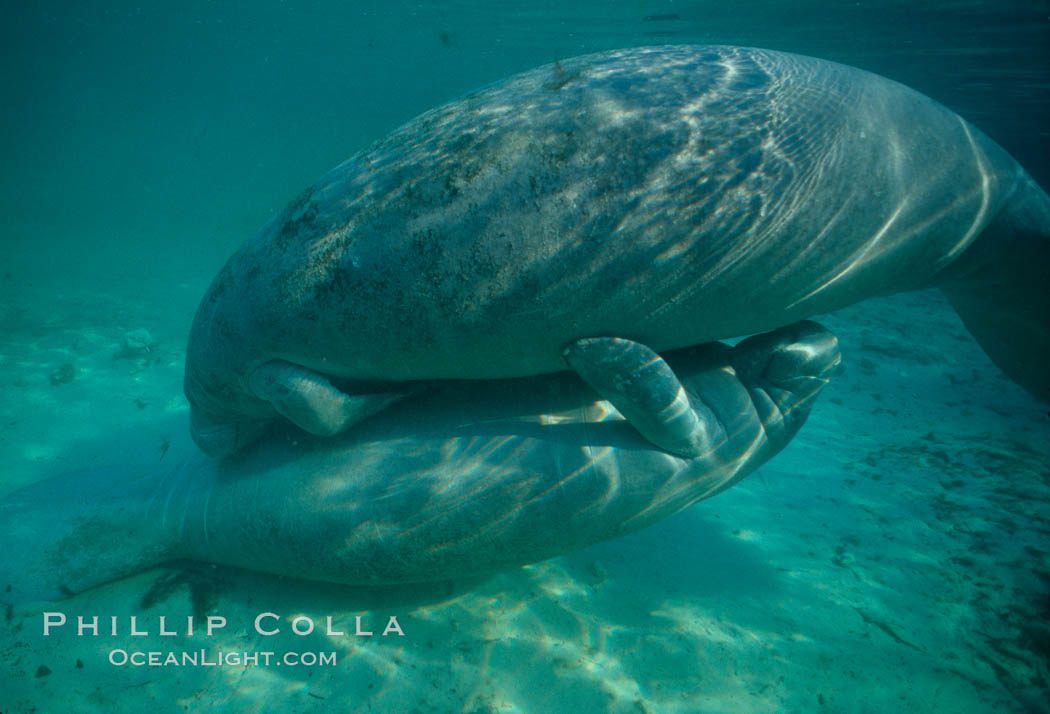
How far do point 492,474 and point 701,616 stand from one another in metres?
1.86

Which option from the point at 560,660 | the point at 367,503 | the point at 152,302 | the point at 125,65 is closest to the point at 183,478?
the point at 367,503

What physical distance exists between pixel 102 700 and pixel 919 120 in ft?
19.1

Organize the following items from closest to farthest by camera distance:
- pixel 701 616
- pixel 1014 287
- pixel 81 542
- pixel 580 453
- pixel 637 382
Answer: pixel 637 382
pixel 580 453
pixel 1014 287
pixel 701 616
pixel 81 542

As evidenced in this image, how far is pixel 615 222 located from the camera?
2.26 metres

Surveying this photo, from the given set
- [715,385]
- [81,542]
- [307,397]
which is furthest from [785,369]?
[81,542]

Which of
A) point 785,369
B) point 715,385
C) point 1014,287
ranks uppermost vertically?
point 1014,287

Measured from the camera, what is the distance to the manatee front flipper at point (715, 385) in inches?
99.7

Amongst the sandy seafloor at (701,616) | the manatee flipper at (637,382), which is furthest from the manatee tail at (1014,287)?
the manatee flipper at (637,382)

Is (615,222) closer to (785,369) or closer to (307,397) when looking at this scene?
(785,369)

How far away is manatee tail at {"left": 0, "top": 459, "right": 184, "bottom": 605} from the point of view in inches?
143

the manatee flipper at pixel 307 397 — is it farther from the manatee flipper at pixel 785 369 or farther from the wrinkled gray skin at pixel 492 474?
the manatee flipper at pixel 785 369

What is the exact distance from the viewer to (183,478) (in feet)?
12.7

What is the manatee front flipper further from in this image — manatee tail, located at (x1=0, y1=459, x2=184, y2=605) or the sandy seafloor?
manatee tail, located at (x1=0, y1=459, x2=184, y2=605)

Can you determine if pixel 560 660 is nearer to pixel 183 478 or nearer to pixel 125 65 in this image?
pixel 183 478
